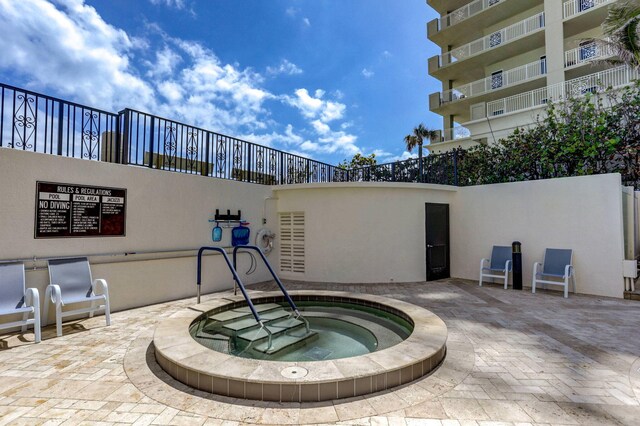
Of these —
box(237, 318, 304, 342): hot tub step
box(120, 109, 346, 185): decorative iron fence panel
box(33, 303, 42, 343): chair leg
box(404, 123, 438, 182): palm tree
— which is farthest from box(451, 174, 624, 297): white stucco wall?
box(404, 123, 438, 182): palm tree

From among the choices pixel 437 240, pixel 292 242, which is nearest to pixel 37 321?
pixel 292 242

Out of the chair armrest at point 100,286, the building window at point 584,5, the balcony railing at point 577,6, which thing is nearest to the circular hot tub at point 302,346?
the chair armrest at point 100,286

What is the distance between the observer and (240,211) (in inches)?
306

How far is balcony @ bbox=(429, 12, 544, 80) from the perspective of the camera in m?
16.5

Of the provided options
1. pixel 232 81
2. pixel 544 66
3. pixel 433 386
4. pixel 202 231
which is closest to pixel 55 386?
pixel 433 386

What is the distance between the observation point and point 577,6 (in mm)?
14766

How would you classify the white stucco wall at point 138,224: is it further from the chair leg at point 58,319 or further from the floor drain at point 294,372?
the floor drain at point 294,372

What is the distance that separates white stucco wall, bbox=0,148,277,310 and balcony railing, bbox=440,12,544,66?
18.3m

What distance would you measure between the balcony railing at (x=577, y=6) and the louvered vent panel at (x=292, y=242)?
1736cm

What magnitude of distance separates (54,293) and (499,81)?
72.2 ft

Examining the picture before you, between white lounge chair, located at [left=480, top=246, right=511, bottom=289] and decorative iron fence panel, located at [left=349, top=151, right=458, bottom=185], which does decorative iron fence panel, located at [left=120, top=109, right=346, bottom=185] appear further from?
white lounge chair, located at [left=480, top=246, right=511, bottom=289]

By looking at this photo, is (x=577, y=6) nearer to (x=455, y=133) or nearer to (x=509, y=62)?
(x=509, y=62)

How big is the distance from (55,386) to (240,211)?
205 inches

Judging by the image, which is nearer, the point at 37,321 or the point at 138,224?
the point at 37,321
